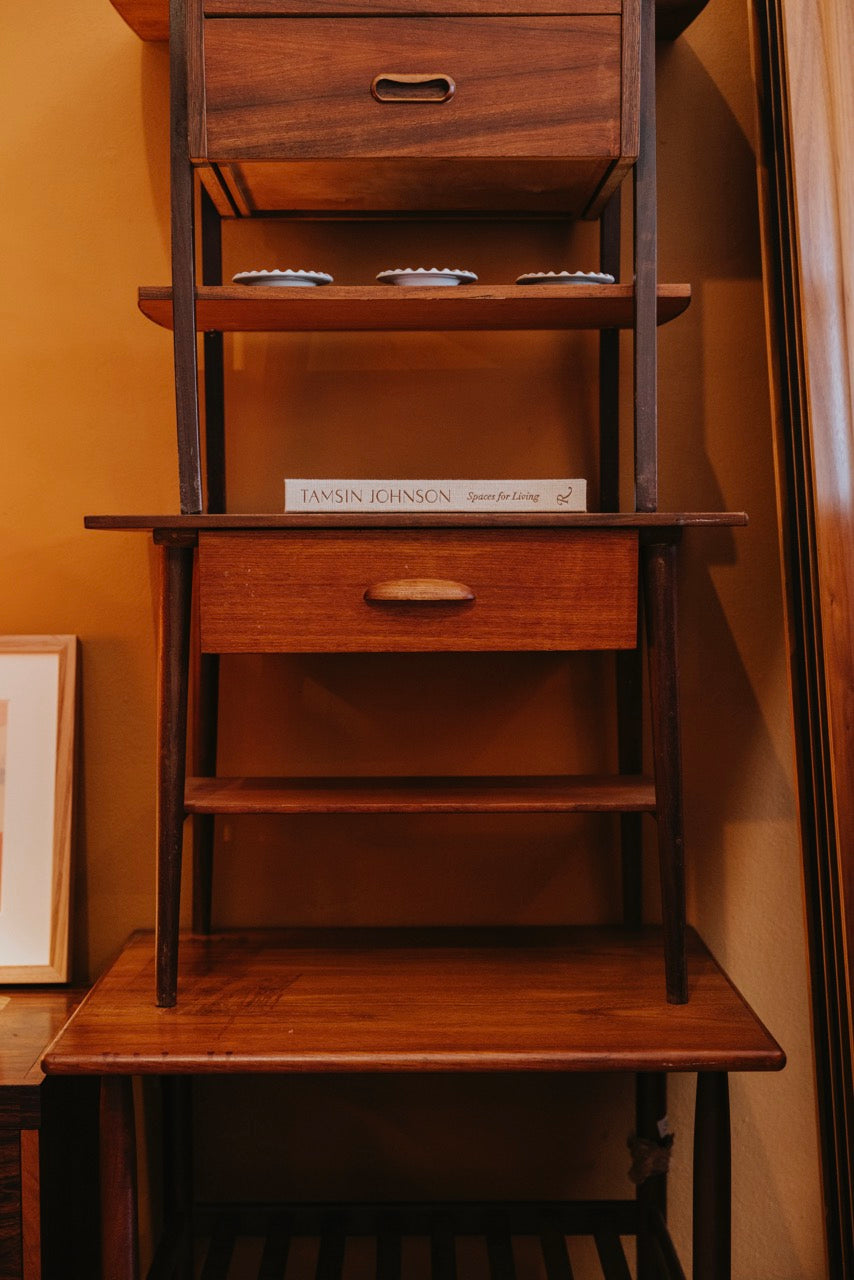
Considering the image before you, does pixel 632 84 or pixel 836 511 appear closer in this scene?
pixel 632 84

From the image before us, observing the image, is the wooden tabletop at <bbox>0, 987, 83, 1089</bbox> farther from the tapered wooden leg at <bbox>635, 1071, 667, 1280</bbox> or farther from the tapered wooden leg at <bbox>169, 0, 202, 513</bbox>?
the tapered wooden leg at <bbox>635, 1071, 667, 1280</bbox>

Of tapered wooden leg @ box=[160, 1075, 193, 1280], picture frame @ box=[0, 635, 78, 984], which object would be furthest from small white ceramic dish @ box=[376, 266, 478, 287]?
tapered wooden leg @ box=[160, 1075, 193, 1280]

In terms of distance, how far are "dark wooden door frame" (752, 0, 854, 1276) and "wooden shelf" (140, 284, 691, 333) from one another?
209 millimetres

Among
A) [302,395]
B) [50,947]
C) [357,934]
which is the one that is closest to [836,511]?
[302,395]

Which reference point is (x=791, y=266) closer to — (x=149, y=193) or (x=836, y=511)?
(x=836, y=511)

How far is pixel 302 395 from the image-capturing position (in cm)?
170

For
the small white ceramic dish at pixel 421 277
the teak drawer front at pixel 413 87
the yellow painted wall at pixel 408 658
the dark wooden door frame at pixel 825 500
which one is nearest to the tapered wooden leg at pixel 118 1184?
the yellow painted wall at pixel 408 658

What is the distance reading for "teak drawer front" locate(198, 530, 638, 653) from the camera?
1.32 meters

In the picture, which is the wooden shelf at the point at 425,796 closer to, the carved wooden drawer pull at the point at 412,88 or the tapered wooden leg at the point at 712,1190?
the tapered wooden leg at the point at 712,1190

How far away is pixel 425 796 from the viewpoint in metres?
1.37

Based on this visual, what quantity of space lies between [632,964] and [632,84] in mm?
1185

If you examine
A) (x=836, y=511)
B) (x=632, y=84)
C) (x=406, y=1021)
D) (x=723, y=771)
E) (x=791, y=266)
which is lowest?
(x=406, y=1021)

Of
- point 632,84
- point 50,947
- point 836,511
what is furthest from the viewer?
point 50,947

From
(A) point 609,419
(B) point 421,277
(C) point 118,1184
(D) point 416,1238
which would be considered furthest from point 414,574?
(D) point 416,1238
